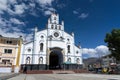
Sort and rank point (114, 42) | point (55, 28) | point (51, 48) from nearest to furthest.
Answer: point (114, 42) → point (51, 48) → point (55, 28)

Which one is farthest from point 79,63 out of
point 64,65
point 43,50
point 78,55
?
point 43,50

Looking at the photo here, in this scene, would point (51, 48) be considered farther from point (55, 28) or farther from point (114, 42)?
point (114, 42)

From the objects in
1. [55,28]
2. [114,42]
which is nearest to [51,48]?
[55,28]

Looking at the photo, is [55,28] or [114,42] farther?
[55,28]

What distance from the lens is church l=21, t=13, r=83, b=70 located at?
54.0m

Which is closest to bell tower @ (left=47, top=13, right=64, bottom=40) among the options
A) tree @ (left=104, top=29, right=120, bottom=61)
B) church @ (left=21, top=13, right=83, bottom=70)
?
church @ (left=21, top=13, right=83, bottom=70)

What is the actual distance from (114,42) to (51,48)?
21046 millimetres

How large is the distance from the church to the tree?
661 inches

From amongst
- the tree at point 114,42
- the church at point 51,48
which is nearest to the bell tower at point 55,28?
the church at point 51,48

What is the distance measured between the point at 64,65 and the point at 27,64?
473 inches

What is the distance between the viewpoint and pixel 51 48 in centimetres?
5569

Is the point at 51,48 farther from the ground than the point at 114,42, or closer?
closer

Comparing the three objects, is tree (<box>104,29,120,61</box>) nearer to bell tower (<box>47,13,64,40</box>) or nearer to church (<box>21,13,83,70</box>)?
church (<box>21,13,83,70</box>)

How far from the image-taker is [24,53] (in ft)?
176
